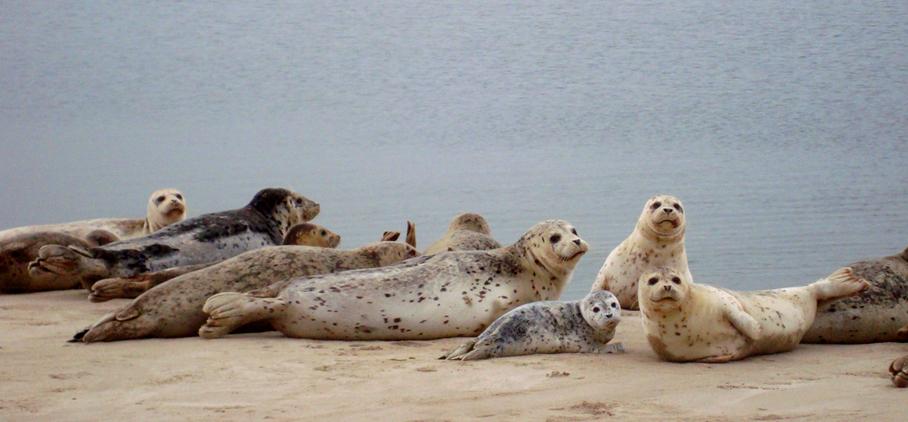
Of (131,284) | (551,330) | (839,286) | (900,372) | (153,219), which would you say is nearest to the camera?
(900,372)

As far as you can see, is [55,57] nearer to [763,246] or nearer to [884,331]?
[763,246]

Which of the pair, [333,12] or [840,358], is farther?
[333,12]

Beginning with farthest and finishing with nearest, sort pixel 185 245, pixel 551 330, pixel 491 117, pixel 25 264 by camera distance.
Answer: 1. pixel 491 117
2. pixel 25 264
3. pixel 185 245
4. pixel 551 330

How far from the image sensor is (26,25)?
1457 inches

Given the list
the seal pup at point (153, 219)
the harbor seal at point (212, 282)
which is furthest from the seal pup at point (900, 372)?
the seal pup at point (153, 219)

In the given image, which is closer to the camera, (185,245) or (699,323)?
(699,323)

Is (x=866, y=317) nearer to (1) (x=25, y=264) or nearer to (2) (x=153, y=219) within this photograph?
(1) (x=25, y=264)

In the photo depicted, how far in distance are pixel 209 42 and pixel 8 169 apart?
1381 cm

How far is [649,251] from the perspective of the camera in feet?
30.5

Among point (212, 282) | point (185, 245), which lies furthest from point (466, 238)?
point (212, 282)

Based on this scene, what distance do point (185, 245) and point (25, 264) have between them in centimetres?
101

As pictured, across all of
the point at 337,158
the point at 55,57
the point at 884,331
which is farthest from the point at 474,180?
the point at 55,57

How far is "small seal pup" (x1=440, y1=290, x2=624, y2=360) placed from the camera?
7.36m

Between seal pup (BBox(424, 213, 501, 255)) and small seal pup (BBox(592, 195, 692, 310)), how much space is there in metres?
0.73
